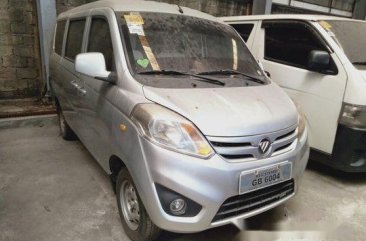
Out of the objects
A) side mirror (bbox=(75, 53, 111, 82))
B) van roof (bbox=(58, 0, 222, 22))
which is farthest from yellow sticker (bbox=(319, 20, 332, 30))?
side mirror (bbox=(75, 53, 111, 82))

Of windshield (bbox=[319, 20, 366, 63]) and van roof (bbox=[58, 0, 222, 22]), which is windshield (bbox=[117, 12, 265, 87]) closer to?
van roof (bbox=[58, 0, 222, 22])

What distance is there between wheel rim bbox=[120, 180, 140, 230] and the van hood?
72 cm

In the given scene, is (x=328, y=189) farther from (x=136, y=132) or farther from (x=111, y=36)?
(x=111, y=36)

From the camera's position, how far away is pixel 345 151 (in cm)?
340

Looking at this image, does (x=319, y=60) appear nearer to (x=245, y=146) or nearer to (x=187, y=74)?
(x=187, y=74)

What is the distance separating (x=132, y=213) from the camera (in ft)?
8.39

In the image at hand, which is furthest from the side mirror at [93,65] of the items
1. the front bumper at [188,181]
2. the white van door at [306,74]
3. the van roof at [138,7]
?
the white van door at [306,74]

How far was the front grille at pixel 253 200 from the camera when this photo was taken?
2162 millimetres

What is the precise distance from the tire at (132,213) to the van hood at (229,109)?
66 cm

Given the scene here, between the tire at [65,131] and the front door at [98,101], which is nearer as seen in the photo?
the front door at [98,101]

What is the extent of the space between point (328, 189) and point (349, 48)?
62.3 inches

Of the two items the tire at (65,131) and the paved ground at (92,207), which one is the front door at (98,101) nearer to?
the paved ground at (92,207)

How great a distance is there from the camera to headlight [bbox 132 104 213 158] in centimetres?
206

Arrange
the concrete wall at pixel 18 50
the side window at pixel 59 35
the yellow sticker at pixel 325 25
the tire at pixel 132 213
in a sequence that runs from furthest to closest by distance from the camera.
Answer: the concrete wall at pixel 18 50, the side window at pixel 59 35, the yellow sticker at pixel 325 25, the tire at pixel 132 213
